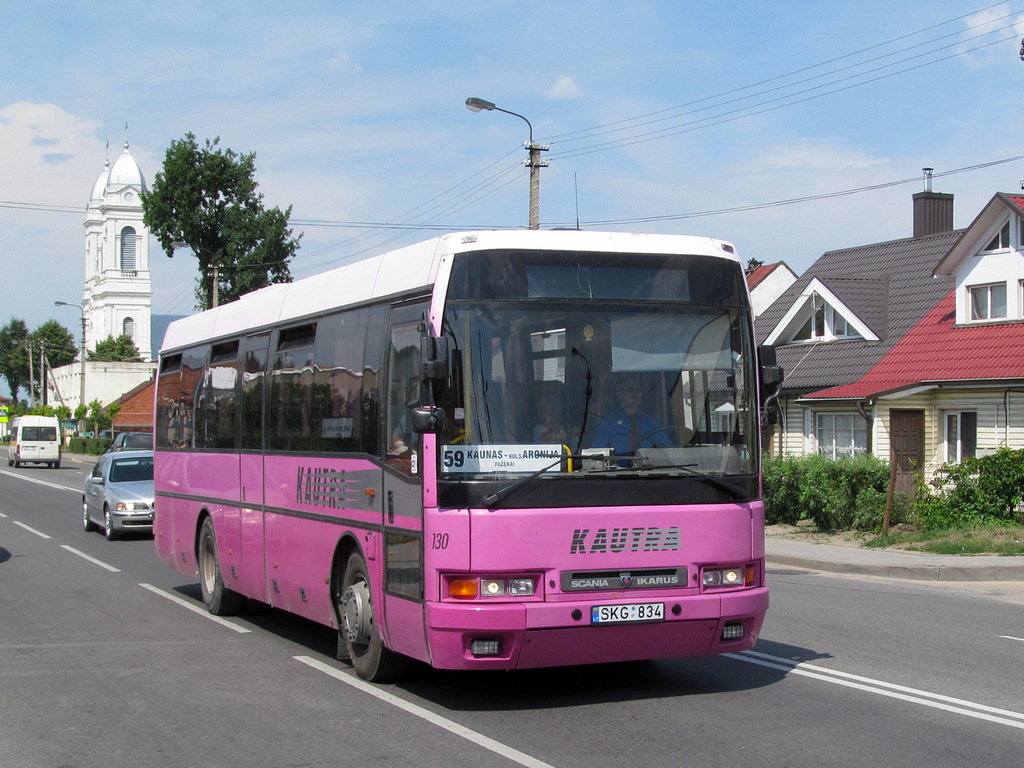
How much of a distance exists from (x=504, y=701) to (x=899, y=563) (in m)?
10.9

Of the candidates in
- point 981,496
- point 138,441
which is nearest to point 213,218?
point 138,441

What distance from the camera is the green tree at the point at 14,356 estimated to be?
152375mm

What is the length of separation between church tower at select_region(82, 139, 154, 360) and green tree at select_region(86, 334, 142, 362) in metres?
3.60

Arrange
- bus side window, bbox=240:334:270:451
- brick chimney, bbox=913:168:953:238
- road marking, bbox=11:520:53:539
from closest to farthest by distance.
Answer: bus side window, bbox=240:334:270:451 < road marking, bbox=11:520:53:539 < brick chimney, bbox=913:168:953:238

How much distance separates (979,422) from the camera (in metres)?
25.0

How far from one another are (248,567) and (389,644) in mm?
3450

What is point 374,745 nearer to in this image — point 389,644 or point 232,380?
point 389,644

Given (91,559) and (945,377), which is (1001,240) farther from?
(91,559)

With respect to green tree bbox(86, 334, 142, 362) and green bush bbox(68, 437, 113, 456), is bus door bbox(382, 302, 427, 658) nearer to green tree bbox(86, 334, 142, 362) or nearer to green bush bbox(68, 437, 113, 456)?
green bush bbox(68, 437, 113, 456)

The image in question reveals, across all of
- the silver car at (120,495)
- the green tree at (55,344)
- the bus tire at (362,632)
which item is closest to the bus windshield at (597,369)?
the bus tire at (362,632)

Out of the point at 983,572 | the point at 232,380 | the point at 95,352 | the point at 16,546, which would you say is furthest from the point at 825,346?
the point at 95,352

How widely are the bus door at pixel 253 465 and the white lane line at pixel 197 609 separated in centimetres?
39

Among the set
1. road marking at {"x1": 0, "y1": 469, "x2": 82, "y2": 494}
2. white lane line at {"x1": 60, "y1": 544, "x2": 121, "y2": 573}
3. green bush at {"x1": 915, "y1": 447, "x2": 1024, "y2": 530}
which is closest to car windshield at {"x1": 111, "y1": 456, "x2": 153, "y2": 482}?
white lane line at {"x1": 60, "y1": 544, "x2": 121, "y2": 573}

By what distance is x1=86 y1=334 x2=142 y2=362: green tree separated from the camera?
12581 cm
